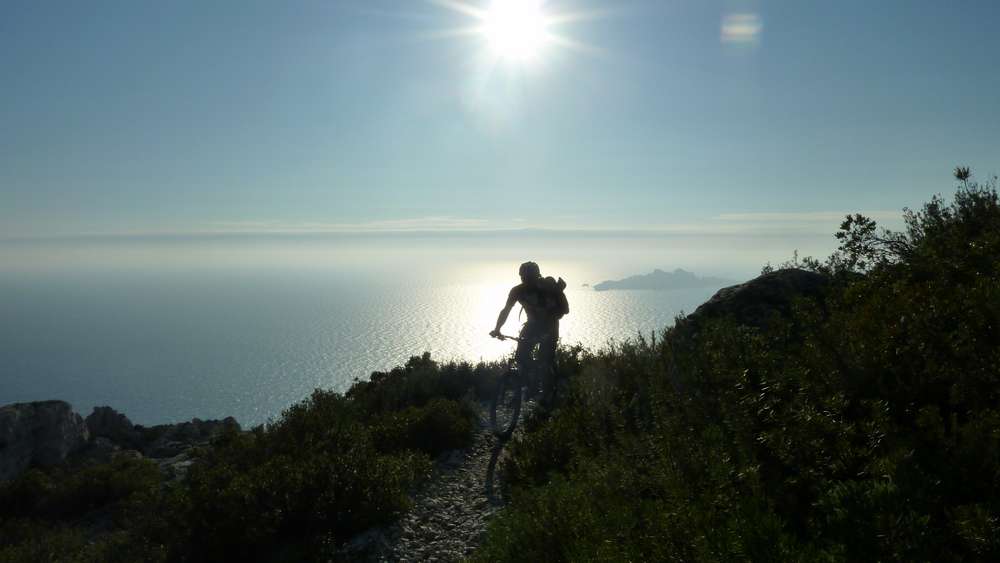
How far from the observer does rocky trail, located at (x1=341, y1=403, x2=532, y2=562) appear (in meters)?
5.31

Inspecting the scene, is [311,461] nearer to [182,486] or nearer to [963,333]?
[182,486]

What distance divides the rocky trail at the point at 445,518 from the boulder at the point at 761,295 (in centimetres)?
457

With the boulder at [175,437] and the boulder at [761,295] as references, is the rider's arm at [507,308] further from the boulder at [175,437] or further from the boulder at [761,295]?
the boulder at [175,437]

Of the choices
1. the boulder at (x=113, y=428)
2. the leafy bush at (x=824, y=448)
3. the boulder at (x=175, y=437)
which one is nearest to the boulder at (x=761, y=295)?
the leafy bush at (x=824, y=448)

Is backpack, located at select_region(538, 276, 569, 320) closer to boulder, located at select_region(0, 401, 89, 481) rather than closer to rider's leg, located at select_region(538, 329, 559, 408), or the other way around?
rider's leg, located at select_region(538, 329, 559, 408)

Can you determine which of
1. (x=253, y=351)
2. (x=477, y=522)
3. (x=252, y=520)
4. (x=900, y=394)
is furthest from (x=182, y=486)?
(x=253, y=351)

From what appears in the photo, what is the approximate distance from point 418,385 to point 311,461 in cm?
560

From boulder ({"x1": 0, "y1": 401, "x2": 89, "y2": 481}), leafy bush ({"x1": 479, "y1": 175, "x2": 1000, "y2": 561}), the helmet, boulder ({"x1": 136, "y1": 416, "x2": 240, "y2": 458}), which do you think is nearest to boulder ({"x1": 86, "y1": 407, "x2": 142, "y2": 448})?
boulder ({"x1": 136, "y1": 416, "x2": 240, "y2": 458})

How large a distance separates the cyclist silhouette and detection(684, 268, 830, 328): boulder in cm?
242

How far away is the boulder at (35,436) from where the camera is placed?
16.4 m

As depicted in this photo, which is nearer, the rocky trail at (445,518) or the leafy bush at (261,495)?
the rocky trail at (445,518)

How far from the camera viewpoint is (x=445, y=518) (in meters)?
6.05

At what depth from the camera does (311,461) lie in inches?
251

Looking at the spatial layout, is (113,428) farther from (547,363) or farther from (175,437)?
(547,363)
